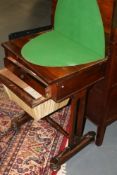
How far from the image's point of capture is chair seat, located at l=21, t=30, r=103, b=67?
3.79 feet

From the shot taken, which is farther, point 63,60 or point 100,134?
point 100,134

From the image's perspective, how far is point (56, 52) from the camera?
4.00ft

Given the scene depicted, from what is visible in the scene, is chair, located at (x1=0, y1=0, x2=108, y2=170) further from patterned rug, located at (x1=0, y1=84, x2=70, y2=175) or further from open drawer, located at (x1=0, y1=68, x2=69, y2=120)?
patterned rug, located at (x1=0, y1=84, x2=70, y2=175)

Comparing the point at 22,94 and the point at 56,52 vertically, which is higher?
the point at 56,52

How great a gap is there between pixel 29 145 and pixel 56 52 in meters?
0.66

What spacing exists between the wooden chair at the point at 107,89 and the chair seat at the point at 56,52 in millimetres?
88

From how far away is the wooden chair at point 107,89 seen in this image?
113 centimetres

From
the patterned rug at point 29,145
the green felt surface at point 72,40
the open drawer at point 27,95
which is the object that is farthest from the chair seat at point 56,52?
the patterned rug at point 29,145

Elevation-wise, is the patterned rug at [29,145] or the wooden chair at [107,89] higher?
the wooden chair at [107,89]

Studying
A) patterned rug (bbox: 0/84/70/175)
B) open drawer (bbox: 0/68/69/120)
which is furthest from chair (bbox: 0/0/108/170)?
patterned rug (bbox: 0/84/70/175)

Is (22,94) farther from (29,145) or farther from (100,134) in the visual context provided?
(100,134)

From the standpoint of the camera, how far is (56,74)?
1.09 metres

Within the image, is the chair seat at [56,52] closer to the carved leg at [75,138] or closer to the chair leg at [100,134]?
the carved leg at [75,138]

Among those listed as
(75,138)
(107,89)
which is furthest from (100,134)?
(107,89)
